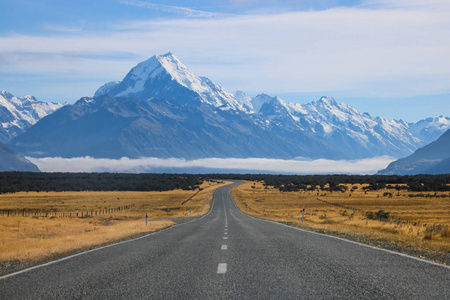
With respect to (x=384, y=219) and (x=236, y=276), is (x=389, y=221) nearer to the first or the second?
(x=384, y=219)

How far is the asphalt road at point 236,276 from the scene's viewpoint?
8.65m

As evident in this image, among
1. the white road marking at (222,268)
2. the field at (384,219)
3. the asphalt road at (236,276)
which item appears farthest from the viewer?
the field at (384,219)

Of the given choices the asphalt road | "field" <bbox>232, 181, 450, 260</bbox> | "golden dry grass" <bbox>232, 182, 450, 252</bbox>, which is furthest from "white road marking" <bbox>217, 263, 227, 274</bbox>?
"golden dry grass" <bbox>232, 182, 450, 252</bbox>

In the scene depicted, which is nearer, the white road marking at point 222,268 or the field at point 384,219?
the white road marking at point 222,268

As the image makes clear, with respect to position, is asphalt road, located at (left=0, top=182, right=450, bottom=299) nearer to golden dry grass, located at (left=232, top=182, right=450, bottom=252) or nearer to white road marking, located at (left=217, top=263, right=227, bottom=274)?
white road marking, located at (left=217, top=263, right=227, bottom=274)

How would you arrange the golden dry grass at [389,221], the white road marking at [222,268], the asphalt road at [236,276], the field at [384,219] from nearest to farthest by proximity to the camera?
the asphalt road at [236,276], the white road marking at [222,268], the field at [384,219], the golden dry grass at [389,221]

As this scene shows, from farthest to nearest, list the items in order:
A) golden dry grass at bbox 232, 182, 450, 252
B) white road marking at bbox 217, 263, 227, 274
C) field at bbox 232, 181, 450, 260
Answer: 1. golden dry grass at bbox 232, 182, 450, 252
2. field at bbox 232, 181, 450, 260
3. white road marking at bbox 217, 263, 227, 274

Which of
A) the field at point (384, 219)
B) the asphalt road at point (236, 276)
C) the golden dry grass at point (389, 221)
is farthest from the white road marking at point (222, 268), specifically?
the golden dry grass at point (389, 221)

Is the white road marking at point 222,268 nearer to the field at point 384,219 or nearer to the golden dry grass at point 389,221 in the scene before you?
the field at point 384,219

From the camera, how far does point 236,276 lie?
33.6ft

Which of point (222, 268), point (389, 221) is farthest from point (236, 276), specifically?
point (389, 221)

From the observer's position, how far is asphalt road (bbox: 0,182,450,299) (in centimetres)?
865

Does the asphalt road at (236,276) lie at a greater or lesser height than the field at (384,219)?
greater

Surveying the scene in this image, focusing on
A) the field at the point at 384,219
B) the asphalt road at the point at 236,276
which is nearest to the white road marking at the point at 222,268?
the asphalt road at the point at 236,276
